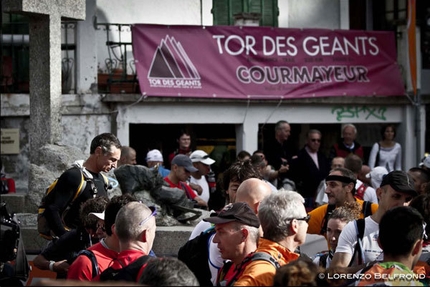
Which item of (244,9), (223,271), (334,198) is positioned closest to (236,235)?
(223,271)

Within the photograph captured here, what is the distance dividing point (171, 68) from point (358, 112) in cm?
396

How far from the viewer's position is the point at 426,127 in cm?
1873

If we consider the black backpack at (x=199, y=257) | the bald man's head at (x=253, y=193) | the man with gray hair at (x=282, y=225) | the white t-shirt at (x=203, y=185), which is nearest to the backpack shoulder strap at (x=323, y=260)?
the bald man's head at (x=253, y=193)

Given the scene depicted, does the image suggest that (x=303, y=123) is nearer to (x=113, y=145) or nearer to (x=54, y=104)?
(x=54, y=104)

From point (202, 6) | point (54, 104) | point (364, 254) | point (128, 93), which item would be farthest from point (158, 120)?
point (364, 254)

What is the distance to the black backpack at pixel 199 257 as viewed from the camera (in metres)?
6.41

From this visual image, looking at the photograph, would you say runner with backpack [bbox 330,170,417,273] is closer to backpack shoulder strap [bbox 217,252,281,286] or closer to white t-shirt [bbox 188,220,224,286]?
white t-shirt [bbox 188,220,224,286]

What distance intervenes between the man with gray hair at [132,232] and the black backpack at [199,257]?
80 centimetres

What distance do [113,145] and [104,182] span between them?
35 cm

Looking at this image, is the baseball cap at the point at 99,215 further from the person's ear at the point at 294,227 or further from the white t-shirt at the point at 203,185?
the white t-shirt at the point at 203,185

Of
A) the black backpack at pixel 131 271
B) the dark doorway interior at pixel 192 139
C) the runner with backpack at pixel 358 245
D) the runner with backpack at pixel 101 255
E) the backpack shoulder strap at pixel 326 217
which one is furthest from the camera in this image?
the dark doorway interior at pixel 192 139

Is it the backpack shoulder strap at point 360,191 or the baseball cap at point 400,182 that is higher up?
the baseball cap at point 400,182

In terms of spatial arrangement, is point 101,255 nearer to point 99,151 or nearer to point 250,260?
point 250,260

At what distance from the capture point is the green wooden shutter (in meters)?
17.2
